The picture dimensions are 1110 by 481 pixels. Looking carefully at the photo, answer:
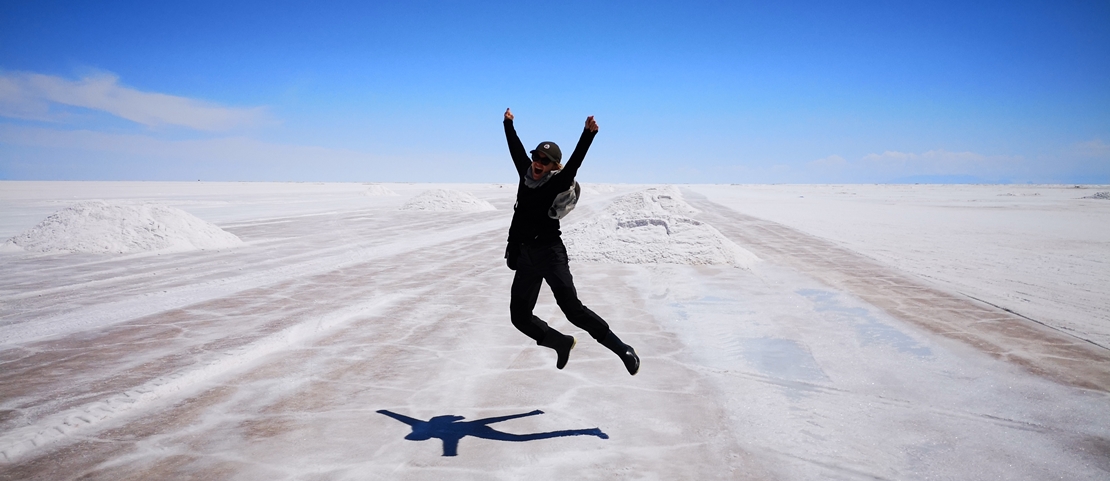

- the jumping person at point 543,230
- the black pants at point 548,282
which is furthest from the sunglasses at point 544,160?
the black pants at point 548,282

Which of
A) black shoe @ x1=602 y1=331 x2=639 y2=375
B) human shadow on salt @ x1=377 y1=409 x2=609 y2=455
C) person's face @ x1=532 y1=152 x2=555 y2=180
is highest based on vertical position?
person's face @ x1=532 y1=152 x2=555 y2=180

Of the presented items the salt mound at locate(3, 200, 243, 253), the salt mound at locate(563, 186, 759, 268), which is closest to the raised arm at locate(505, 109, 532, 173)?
the salt mound at locate(563, 186, 759, 268)

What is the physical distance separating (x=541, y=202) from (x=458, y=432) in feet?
4.41

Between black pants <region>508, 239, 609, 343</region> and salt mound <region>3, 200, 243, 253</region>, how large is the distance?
11.1 metres

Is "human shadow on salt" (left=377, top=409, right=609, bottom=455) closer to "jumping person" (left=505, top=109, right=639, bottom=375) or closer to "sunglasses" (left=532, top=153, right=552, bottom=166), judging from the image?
"jumping person" (left=505, top=109, right=639, bottom=375)

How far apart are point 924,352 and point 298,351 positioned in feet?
17.2

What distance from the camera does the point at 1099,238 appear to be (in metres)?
15.9

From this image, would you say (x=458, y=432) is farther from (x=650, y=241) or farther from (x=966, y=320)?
(x=650, y=241)

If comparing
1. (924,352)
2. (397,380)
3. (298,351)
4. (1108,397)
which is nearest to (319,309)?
(298,351)

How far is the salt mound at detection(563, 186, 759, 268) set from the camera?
1016cm

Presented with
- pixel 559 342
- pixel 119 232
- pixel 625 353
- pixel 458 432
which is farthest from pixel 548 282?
pixel 119 232

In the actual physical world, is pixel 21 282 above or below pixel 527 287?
below

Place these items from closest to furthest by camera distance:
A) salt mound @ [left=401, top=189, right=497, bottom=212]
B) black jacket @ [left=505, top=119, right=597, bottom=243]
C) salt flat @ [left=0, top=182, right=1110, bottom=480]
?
salt flat @ [left=0, top=182, right=1110, bottom=480] < black jacket @ [left=505, top=119, right=597, bottom=243] < salt mound @ [left=401, top=189, right=497, bottom=212]

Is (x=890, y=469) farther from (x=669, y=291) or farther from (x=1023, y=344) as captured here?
(x=669, y=291)
